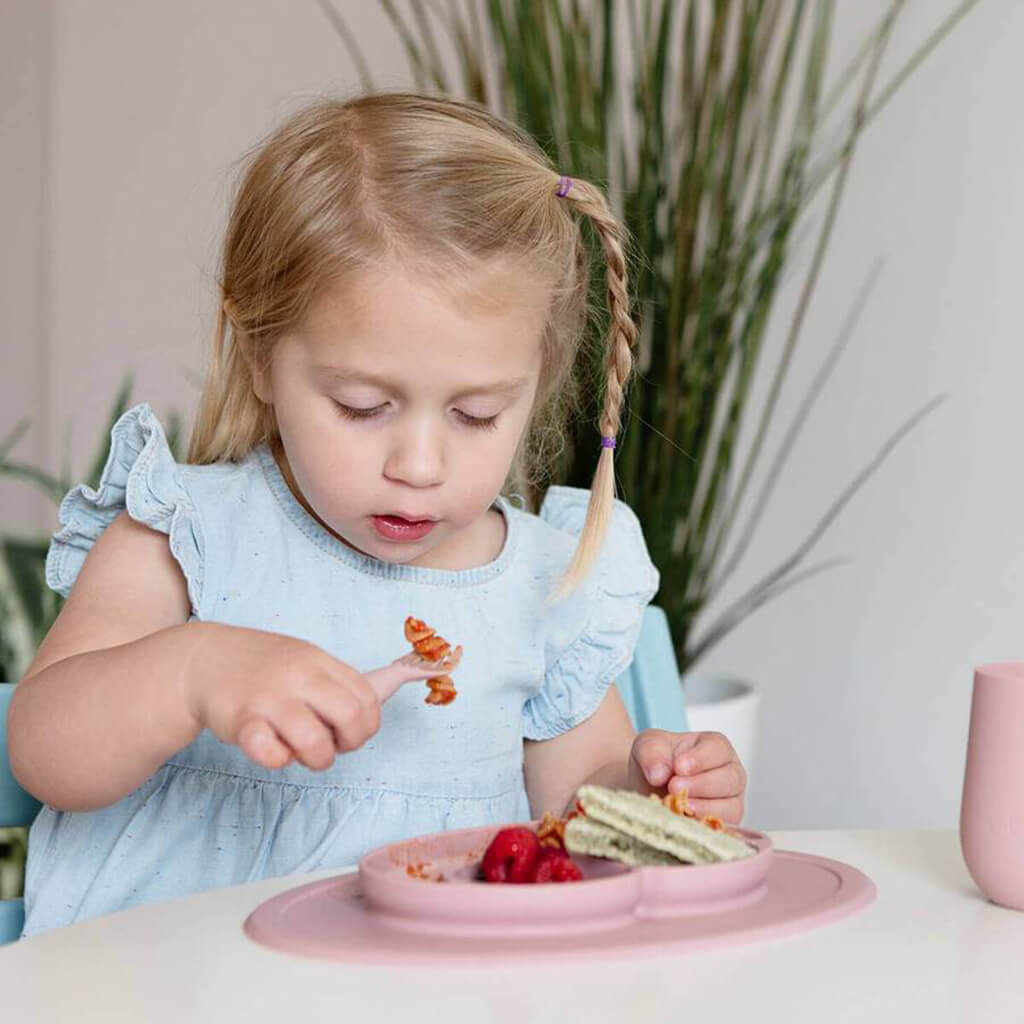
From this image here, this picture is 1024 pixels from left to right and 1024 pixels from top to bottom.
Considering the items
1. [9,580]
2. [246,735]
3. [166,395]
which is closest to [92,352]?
[166,395]

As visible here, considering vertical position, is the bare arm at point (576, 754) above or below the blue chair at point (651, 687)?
below

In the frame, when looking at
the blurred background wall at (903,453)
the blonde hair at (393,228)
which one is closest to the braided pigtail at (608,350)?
the blonde hair at (393,228)

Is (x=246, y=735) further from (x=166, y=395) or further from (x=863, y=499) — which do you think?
(x=166, y=395)

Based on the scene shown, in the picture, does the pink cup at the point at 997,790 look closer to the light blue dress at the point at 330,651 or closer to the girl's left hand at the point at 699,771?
the girl's left hand at the point at 699,771

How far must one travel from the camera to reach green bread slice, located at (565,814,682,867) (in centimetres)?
73

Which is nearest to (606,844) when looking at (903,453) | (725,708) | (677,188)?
(725,708)

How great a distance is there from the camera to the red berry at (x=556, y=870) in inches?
28.0

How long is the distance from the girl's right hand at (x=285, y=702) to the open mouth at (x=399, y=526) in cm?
26

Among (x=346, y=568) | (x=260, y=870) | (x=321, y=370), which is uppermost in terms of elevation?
(x=321, y=370)

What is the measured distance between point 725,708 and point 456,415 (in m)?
1.07

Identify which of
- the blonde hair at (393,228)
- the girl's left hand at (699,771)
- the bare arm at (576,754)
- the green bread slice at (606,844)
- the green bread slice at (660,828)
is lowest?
the bare arm at (576,754)

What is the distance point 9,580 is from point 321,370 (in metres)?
0.87

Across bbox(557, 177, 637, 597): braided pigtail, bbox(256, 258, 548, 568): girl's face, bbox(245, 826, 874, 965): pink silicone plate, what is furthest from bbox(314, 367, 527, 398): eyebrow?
bbox(245, 826, 874, 965): pink silicone plate

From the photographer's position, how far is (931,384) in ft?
7.80
